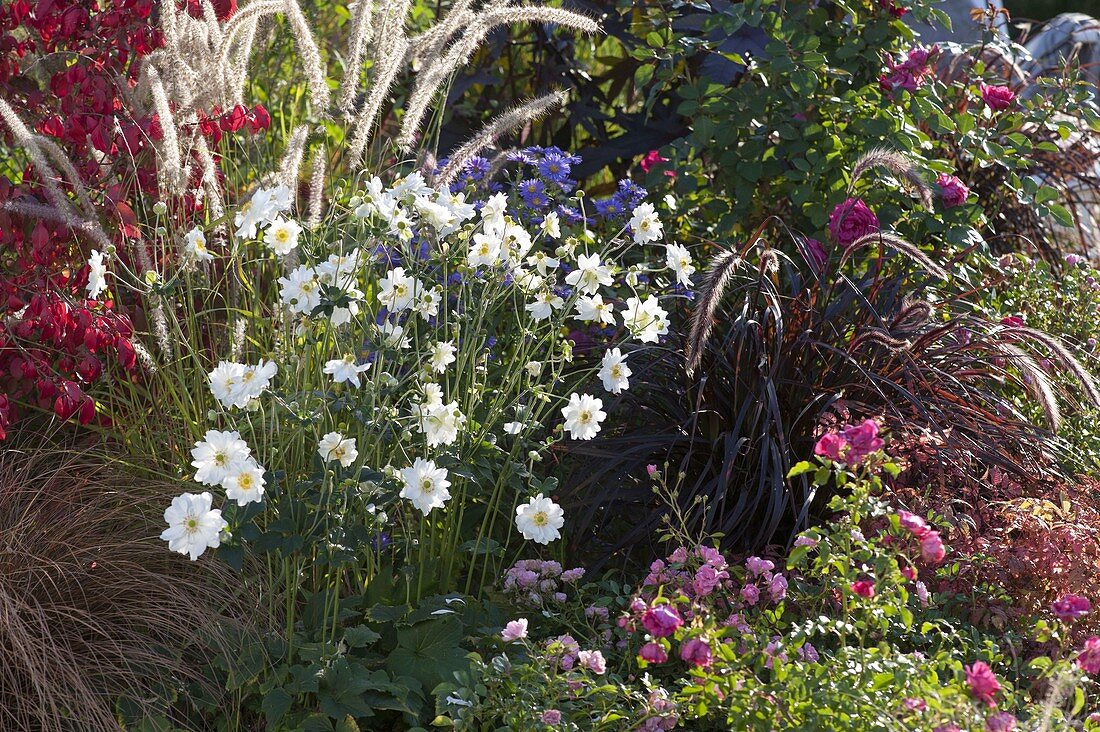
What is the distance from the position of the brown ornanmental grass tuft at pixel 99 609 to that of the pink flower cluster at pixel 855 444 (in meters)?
1.31

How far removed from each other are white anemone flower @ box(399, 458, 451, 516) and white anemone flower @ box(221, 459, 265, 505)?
0.95ft

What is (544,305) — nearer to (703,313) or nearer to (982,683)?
(703,313)

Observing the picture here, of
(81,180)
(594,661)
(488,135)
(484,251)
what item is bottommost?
(594,661)

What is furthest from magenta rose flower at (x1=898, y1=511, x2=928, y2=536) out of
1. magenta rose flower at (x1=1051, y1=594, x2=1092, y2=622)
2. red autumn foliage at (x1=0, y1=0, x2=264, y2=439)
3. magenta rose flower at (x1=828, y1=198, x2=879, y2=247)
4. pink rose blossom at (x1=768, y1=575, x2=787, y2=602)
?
red autumn foliage at (x1=0, y1=0, x2=264, y2=439)

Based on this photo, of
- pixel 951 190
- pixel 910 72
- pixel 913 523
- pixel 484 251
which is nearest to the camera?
pixel 913 523

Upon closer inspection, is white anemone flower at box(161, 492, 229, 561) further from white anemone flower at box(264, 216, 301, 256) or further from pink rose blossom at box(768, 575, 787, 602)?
pink rose blossom at box(768, 575, 787, 602)

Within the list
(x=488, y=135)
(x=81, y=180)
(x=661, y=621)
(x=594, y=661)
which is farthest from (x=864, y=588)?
(x=81, y=180)

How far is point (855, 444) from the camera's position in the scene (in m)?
1.99

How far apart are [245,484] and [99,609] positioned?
804 mm

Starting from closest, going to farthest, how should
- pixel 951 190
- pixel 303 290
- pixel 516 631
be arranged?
pixel 516 631 < pixel 303 290 < pixel 951 190

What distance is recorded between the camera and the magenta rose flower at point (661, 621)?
1946mm

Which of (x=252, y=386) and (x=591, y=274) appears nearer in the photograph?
(x=252, y=386)

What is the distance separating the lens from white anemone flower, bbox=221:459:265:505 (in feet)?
6.78

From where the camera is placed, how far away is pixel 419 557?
8.93ft
